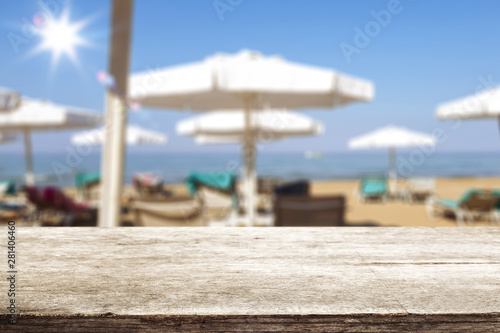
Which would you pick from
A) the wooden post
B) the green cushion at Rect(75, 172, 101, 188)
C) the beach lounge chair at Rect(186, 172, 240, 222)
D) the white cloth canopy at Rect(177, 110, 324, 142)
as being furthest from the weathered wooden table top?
the green cushion at Rect(75, 172, 101, 188)

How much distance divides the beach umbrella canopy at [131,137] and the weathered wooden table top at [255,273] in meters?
10.9

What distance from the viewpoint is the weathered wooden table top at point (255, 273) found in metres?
0.60

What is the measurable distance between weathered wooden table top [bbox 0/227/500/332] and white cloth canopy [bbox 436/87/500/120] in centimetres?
627

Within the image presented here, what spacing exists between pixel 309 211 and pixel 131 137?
871 centimetres

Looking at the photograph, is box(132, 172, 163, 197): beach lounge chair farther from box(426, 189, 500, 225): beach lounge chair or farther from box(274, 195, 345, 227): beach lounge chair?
box(426, 189, 500, 225): beach lounge chair

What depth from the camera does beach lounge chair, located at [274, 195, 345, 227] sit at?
473cm

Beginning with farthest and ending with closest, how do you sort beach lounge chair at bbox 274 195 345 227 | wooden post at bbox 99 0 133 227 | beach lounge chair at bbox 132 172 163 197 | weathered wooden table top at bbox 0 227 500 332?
1. beach lounge chair at bbox 132 172 163 197
2. beach lounge chair at bbox 274 195 345 227
3. wooden post at bbox 99 0 133 227
4. weathered wooden table top at bbox 0 227 500 332

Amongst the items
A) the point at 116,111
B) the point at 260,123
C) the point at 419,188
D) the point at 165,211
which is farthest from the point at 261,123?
the point at 419,188

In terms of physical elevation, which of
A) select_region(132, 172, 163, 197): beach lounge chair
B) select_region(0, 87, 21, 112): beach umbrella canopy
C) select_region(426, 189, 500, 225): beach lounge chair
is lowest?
select_region(426, 189, 500, 225): beach lounge chair

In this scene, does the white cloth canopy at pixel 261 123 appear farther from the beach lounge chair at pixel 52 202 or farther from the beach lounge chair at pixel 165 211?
the beach lounge chair at pixel 165 211

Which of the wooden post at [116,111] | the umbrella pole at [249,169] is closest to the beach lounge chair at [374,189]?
the umbrella pole at [249,169]

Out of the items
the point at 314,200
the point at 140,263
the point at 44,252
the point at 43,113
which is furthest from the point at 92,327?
the point at 43,113

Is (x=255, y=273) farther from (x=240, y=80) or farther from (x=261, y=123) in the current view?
(x=261, y=123)

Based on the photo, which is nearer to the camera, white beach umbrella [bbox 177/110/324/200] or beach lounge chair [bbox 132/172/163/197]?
white beach umbrella [bbox 177/110/324/200]
